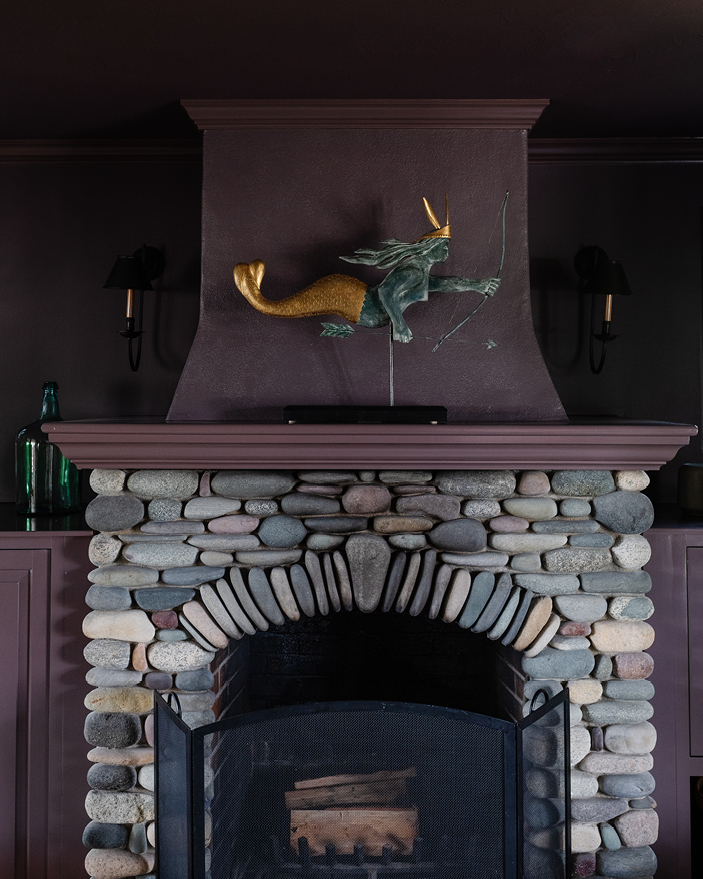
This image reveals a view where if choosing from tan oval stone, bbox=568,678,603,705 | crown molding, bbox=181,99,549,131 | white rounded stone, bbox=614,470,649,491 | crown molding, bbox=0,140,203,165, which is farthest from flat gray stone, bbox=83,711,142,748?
crown molding, bbox=0,140,203,165

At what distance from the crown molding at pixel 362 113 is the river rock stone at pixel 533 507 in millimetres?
1085

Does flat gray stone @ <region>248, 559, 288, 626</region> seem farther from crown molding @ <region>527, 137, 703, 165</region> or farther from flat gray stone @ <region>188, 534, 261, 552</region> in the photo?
crown molding @ <region>527, 137, 703, 165</region>

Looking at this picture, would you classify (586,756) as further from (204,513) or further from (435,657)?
(204,513)

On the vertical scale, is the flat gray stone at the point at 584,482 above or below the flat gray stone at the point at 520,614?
above

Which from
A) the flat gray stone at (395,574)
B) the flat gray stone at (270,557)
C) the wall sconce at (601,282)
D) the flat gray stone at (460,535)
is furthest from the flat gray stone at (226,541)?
the wall sconce at (601,282)

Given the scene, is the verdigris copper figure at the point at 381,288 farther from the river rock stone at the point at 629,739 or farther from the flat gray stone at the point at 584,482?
the river rock stone at the point at 629,739

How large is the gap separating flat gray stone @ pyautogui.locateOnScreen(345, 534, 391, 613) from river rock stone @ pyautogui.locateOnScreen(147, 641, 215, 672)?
45 centimetres

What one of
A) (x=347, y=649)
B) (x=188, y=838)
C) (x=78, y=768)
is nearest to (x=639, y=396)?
(x=347, y=649)

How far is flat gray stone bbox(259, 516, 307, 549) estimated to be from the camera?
1769 millimetres

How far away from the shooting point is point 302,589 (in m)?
1.79

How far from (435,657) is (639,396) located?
45.9 inches

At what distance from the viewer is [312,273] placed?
1.99 metres

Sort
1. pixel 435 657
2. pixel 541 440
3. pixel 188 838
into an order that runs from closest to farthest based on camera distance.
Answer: pixel 188 838 < pixel 541 440 < pixel 435 657

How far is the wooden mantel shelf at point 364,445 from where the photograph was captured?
1674 millimetres
